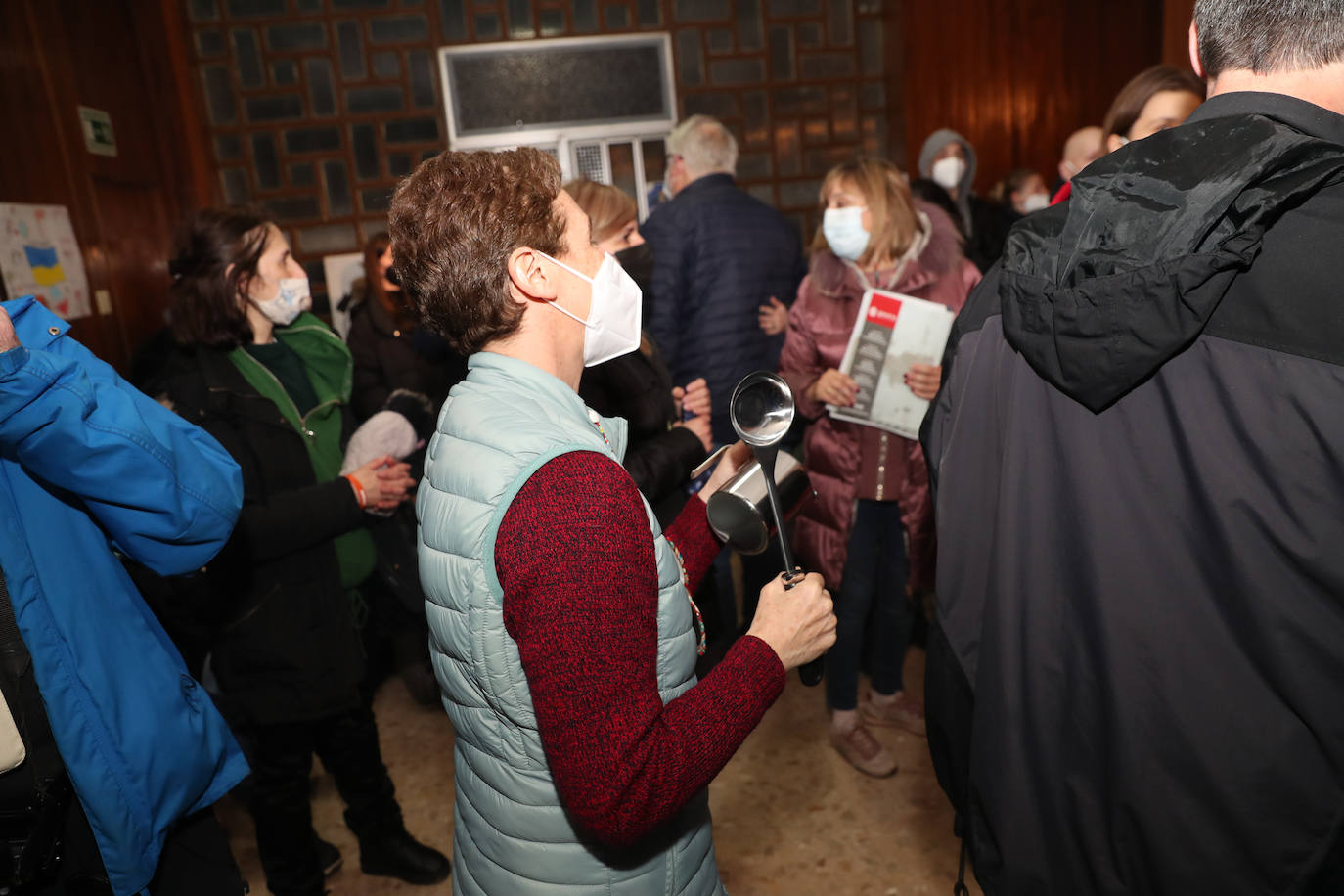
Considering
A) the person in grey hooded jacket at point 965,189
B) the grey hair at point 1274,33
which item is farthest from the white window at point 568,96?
the grey hair at point 1274,33

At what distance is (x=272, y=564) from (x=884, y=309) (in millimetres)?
1564

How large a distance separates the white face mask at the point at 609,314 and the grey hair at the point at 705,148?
1.92m

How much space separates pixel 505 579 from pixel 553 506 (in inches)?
3.2

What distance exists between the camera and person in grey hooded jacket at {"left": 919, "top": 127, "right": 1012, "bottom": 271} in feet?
12.4

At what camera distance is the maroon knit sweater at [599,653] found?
780 mm

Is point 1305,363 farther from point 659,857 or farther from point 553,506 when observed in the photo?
point 659,857

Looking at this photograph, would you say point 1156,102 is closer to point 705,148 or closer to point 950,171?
point 705,148

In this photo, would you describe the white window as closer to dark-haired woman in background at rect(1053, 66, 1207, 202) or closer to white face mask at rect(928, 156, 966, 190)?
white face mask at rect(928, 156, 966, 190)

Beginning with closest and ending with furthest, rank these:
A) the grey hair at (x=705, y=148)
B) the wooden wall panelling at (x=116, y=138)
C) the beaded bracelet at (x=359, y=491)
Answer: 1. the beaded bracelet at (x=359, y=491)
2. the grey hair at (x=705, y=148)
3. the wooden wall panelling at (x=116, y=138)

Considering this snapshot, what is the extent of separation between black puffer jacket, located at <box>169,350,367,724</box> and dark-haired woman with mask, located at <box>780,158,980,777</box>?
1.26 metres

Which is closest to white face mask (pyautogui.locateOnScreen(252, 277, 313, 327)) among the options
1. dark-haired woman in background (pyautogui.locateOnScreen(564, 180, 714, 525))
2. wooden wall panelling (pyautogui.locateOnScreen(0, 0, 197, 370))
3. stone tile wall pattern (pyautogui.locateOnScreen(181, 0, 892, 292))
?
dark-haired woman in background (pyautogui.locateOnScreen(564, 180, 714, 525))

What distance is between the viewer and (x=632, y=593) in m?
0.81

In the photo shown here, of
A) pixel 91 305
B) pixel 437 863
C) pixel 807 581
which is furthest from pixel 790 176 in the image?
pixel 807 581

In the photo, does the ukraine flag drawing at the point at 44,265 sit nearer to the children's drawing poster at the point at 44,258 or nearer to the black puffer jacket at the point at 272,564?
the children's drawing poster at the point at 44,258
